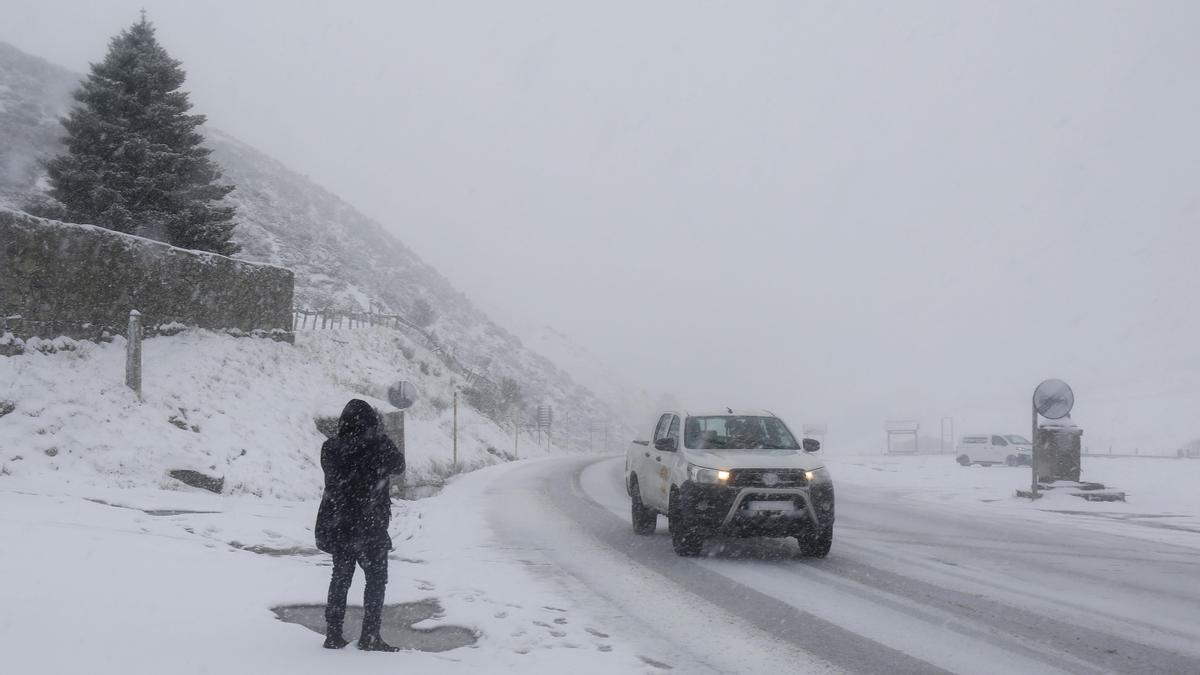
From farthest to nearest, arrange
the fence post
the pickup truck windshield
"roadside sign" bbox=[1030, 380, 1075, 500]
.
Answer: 1. "roadside sign" bbox=[1030, 380, 1075, 500]
2. the fence post
3. the pickup truck windshield

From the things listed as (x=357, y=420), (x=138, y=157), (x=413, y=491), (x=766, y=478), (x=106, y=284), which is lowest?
(x=413, y=491)

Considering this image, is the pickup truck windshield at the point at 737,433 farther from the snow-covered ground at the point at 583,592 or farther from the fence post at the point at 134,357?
the fence post at the point at 134,357

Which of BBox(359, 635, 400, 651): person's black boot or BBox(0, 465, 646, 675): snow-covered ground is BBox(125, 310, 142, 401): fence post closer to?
BBox(0, 465, 646, 675): snow-covered ground

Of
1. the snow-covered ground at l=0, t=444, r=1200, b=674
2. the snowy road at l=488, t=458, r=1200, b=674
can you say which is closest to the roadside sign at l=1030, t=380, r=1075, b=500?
the snow-covered ground at l=0, t=444, r=1200, b=674

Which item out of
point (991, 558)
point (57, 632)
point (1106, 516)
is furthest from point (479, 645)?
point (1106, 516)

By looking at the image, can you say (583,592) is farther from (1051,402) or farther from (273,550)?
(1051,402)

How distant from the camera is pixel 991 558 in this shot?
33.5 ft

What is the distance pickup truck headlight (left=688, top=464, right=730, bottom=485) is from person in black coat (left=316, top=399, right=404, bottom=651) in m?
4.79

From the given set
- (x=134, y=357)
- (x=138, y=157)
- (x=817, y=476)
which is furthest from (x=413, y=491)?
(x=138, y=157)

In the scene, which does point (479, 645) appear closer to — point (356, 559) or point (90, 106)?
point (356, 559)

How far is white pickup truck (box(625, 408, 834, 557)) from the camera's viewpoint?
9.56 metres

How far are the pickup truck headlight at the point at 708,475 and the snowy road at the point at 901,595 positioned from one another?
97 centimetres

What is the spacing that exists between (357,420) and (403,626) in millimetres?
1949

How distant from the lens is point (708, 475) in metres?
9.73
